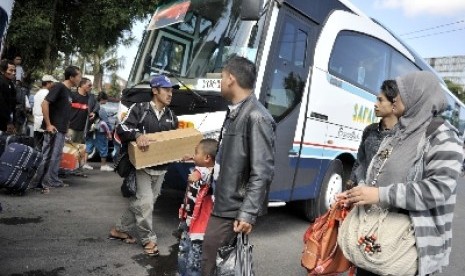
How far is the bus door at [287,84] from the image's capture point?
472 centimetres

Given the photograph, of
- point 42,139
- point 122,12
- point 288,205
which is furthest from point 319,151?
point 122,12

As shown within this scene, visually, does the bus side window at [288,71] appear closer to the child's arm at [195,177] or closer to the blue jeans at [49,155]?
the child's arm at [195,177]

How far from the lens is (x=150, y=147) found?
3.93 metres

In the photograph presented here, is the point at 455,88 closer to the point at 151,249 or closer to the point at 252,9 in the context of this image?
the point at 252,9

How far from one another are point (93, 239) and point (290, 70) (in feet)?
9.51

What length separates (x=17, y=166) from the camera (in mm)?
5621

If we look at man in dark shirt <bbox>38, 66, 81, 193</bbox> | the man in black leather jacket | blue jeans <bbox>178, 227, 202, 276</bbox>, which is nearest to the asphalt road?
man in dark shirt <bbox>38, 66, 81, 193</bbox>

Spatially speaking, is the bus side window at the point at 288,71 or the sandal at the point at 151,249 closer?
the sandal at the point at 151,249

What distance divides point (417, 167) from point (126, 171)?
2786mm

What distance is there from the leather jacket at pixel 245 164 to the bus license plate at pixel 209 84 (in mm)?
1824

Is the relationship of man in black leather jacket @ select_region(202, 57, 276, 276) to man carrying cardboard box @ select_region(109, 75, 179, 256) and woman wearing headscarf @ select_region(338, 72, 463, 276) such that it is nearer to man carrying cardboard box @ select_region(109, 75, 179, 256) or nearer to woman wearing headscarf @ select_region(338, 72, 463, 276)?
woman wearing headscarf @ select_region(338, 72, 463, 276)

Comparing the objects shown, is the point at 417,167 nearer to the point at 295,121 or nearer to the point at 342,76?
the point at 295,121

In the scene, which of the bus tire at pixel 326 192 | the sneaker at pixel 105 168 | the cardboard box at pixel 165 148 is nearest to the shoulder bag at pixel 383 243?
the cardboard box at pixel 165 148

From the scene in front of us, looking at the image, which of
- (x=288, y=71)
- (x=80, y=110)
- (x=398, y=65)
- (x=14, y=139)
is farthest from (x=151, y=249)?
(x=398, y=65)
